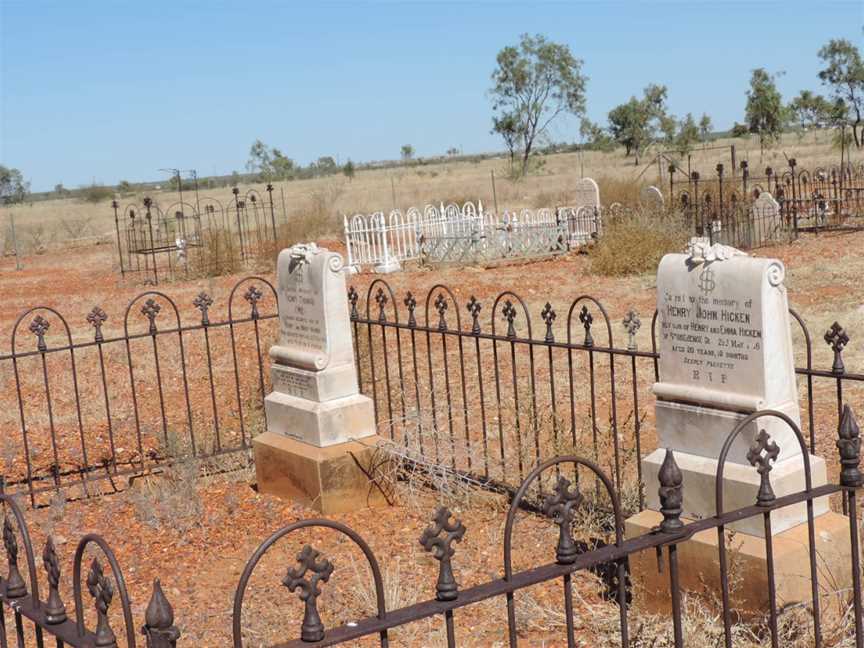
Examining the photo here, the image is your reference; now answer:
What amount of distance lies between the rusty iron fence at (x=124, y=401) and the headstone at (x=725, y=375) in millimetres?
3079

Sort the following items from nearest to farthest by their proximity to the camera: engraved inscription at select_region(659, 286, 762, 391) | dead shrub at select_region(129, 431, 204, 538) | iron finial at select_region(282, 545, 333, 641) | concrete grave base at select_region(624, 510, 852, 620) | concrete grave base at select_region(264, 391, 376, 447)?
iron finial at select_region(282, 545, 333, 641)
concrete grave base at select_region(624, 510, 852, 620)
engraved inscription at select_region(659, 286, 762, 391)
dead shrub at select_region(129, 431, 204, 538)
concrete grave base at select_region(264, 391, 376, 447)

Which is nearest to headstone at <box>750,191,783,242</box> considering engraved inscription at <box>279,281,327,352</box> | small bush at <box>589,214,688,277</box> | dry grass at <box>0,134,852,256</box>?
small bush at <box>589,214,688,277</box>

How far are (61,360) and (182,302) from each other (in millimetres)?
4521

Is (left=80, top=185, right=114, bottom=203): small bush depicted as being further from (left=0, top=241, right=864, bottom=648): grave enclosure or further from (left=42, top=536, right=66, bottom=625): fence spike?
(left=42, top=536, right=66, bottom=625): fence spike

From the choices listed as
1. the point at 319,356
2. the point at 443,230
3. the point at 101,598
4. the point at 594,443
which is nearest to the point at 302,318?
the point at 319,356

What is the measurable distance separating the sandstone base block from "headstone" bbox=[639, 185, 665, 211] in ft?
45.8

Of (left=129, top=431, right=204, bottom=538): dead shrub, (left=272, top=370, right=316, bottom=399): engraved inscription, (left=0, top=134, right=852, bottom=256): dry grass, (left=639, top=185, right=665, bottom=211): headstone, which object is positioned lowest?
(left=129, top=431, right=204, bottom=538): dead shrub

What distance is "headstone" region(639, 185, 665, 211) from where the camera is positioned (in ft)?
64.4

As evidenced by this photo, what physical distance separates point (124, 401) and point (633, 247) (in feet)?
29.5

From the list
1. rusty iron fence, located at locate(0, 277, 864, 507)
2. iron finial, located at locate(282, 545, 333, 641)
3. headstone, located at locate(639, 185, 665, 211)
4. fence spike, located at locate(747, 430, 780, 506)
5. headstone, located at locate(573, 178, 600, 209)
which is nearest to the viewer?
iron finial, located at locate(282, 545, 333, 641)

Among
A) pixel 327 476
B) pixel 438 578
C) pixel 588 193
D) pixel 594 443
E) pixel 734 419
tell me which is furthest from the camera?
pixel 588 193

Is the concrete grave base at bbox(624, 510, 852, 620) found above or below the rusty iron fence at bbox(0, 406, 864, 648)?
below

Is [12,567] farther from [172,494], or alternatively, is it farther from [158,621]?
[172,494]

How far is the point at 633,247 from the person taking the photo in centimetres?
1614
